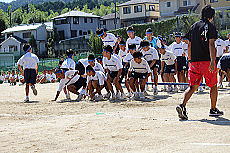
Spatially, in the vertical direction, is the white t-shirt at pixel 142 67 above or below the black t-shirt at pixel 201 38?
below

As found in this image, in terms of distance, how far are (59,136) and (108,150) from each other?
1.50 meters

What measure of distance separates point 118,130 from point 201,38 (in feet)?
7.91

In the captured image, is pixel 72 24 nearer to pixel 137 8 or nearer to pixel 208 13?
pixel 137 8

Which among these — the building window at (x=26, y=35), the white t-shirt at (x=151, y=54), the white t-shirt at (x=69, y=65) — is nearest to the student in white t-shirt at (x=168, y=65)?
the white t-shirt at (x=151, y=54)

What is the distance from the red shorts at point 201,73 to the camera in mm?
7980

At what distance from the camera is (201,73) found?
8070mm

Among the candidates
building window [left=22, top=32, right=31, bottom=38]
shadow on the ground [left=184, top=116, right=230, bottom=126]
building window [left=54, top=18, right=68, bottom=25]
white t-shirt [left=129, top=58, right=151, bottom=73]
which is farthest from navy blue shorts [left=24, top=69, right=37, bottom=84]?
building window [left=54, top=18, right=68, bottom=25]

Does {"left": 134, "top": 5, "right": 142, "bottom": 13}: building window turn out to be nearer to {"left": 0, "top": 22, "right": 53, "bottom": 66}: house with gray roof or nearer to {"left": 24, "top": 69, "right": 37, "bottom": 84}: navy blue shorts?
{"left": 0, "top": 22, "right": 53, "bottom": 66}: house with gray roof

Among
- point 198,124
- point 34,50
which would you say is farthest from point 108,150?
point 34,50

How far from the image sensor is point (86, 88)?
→ 45.5 feet

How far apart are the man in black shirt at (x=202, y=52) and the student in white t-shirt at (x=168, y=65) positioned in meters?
6.57

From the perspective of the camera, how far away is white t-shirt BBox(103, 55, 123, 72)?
13.0 m

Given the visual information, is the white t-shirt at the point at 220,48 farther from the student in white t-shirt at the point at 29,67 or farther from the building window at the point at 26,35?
the building window at the point at 26,35

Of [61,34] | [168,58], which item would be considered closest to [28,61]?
[168,58]
